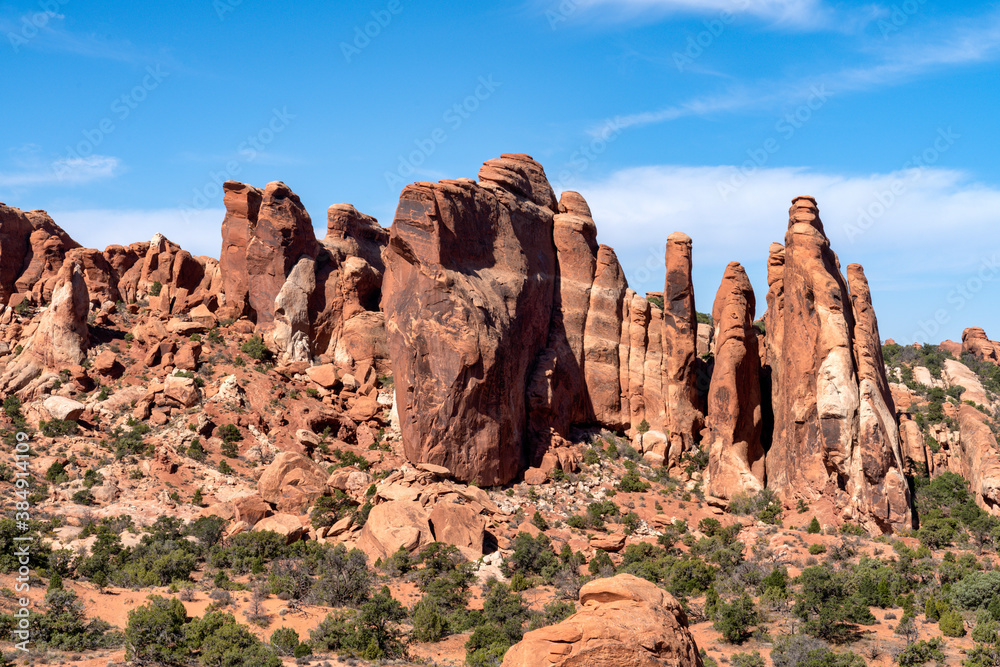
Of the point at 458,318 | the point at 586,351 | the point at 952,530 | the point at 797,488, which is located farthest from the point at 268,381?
the point at 952,530

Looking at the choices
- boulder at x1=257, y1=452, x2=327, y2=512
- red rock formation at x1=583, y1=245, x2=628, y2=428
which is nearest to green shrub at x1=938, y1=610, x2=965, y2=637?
red rock formation at x1=583, y1=245, x2=628, y2=428

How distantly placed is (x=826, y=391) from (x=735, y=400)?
6.29 meters

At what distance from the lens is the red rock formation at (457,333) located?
46.3m

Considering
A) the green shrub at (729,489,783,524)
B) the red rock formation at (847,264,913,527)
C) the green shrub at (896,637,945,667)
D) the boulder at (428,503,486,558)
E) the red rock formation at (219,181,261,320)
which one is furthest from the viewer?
the red rock formation at (219,181,261,320)

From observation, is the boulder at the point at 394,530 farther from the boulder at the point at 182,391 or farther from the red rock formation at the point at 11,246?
the red rock formation at the point at 11,246

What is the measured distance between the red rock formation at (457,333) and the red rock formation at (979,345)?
186 feet

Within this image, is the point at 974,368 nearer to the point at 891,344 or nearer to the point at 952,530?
the point at 891,344

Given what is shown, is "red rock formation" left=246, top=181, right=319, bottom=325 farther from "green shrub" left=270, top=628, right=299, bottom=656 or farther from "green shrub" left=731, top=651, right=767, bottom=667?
"green shrub" left=731, top=651, right=767, bottom=667

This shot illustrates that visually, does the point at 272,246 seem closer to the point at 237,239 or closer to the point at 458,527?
the point at 237,239

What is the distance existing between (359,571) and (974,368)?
6744cm

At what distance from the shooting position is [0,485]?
136 ft

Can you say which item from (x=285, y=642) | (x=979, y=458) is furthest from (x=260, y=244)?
(x=979, y=458)

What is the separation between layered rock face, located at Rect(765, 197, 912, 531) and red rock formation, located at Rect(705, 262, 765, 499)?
1.20 meters

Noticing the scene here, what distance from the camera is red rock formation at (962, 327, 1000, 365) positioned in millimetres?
86119
